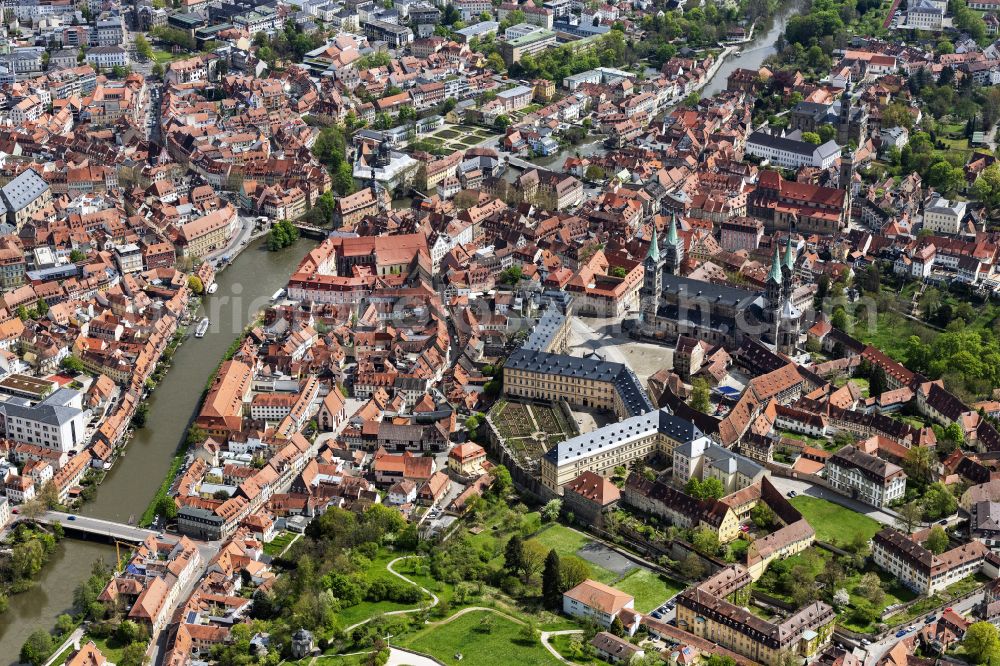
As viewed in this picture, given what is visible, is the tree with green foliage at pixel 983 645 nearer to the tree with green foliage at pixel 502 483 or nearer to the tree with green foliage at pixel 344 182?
the tree with green foliage at pixel 502 483

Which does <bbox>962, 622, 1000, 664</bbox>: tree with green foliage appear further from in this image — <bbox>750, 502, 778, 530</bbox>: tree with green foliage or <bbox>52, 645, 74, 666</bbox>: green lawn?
<bbox>52, 645, 74, 666</bbox>: green lawn

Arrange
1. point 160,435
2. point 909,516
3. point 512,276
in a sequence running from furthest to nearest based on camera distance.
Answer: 1. point 512,276
2. point 160,435
3. point 909,516

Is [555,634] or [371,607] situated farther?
[371,607]

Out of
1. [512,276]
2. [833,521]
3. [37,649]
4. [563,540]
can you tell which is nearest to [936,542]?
[833,521]

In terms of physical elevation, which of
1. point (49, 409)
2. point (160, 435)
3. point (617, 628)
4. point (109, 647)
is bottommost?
point (160, 435)

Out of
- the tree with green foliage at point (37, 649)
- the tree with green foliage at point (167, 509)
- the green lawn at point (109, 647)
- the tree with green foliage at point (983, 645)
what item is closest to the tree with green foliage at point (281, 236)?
the tree with green foliage at point (167, 509)

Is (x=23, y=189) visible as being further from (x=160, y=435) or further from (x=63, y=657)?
(x=63, y=657)

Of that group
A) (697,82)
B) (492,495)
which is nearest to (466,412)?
(492,495)
